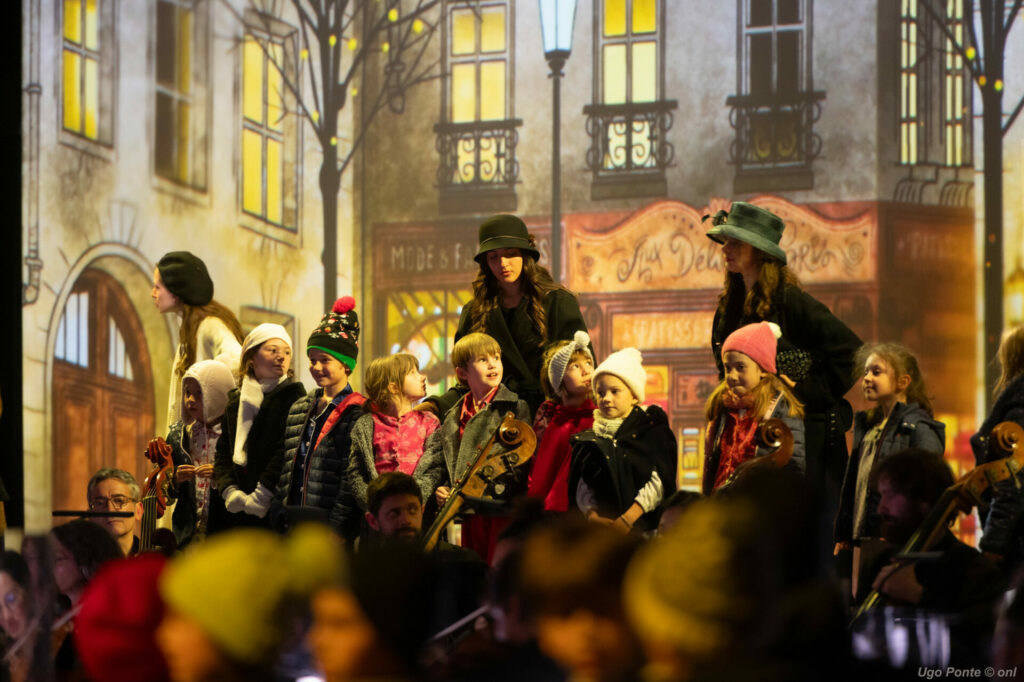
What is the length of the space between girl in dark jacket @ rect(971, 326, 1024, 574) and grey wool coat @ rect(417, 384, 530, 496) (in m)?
1.51

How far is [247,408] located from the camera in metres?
5.73

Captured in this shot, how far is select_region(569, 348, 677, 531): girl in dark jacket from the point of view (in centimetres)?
486

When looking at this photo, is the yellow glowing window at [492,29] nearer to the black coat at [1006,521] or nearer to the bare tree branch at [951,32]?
the bare tree branch at [951,32]

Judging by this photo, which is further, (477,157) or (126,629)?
(477,157)

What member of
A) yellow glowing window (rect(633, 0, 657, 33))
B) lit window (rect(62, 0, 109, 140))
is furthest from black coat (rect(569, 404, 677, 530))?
lit window (rect(62, 0, 109, 140))

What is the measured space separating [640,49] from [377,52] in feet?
5.50

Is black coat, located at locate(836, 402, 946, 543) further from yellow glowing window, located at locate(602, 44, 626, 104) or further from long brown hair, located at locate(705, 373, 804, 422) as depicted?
yellow glowing window, located at locate(602, 44, 626, 104)

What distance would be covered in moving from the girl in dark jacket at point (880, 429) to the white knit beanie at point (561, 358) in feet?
3.11

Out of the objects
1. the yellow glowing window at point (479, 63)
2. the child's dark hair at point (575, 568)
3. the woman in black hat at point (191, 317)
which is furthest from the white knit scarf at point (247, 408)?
the yellow glowing window at point (479, 63)

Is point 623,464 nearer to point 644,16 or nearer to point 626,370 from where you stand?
point 626,370

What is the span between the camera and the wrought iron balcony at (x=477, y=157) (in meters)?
9.13

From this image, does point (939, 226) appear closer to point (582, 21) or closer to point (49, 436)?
point (582, 21)

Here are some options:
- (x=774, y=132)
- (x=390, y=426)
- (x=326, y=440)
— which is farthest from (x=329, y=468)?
(x=774, y=132)

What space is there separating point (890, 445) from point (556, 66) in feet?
15.1
